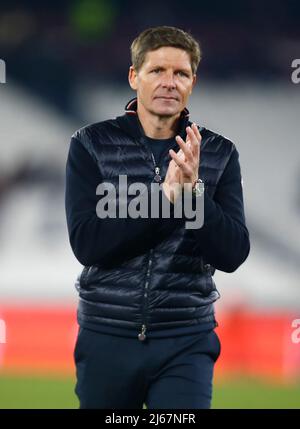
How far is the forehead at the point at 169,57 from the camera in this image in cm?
290

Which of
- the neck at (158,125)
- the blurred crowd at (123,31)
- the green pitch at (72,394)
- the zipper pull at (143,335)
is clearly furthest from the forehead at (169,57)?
the blurred crowd at (123,31)

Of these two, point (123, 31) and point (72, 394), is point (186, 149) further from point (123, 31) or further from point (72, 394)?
point (123, 31)

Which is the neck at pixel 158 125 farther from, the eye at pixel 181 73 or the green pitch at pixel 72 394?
the green pitch at pixel 72 394

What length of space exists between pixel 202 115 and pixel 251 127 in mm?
596

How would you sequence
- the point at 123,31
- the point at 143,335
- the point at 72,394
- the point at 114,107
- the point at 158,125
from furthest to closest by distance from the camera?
1. the point at 114,107
2. the point at 123,31
3. the point at 72,394
4. the point at 158,125
5. the point at 143,335

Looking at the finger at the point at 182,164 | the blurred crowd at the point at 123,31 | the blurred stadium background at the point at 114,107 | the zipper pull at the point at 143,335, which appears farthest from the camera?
the blurred crowd at the point at 123,31

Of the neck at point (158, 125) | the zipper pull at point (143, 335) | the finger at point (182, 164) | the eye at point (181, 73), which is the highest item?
the eye at point (181, 73)

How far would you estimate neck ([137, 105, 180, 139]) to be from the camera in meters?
2.97

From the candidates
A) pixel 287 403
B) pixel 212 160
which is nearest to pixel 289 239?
pixel 287 403

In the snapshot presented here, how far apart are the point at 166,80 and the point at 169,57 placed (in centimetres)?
8

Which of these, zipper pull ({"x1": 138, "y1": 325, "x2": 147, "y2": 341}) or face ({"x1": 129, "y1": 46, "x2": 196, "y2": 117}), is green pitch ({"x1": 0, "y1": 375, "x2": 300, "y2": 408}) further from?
face ({"x1": 129, "y1": 46, "x2": 196, "y2": 117})

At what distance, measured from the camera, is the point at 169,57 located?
9.53ft

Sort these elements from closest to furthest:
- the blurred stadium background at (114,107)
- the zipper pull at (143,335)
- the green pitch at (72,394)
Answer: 1. the zipper pull at (143,335)
2. the green pitch at (72,394)
3. the blurred stadium background at (114,107)

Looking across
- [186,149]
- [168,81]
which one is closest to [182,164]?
[186,149]
